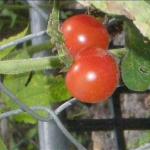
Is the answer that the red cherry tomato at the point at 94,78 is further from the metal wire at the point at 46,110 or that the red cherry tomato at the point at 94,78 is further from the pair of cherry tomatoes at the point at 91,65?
the metal wire at the point at 46,110

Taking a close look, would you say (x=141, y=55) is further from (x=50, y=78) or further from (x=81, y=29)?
(x=50, y=78)

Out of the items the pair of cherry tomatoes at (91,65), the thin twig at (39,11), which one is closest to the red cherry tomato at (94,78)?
the pair of cherry tomatoes at (91,65)

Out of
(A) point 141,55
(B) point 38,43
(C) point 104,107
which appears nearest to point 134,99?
(C) point 104,107

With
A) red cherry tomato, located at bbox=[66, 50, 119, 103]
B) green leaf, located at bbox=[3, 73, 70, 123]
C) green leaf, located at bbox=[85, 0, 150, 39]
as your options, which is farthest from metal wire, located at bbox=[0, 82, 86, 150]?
green leaf, located at bbox=[85, 0, 150, 39]

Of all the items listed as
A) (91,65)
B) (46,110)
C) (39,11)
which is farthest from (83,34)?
(39,11)

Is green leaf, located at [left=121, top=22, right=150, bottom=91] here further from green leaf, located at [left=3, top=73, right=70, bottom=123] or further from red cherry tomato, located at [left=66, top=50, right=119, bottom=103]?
green leaf, located at [left=3, top=73, right=70, bottom=123]

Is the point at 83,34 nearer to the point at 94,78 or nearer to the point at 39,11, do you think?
the point at 94,78
